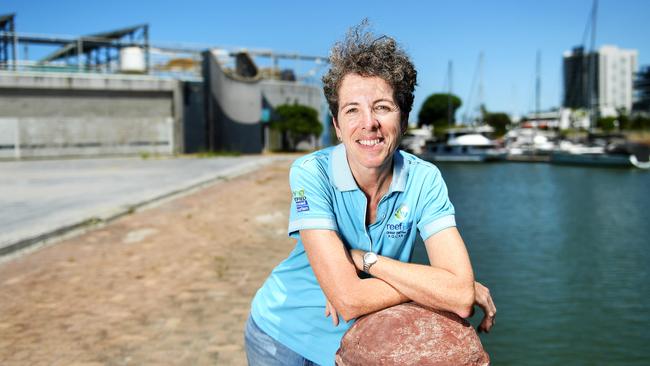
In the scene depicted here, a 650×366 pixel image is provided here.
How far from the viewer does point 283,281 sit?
2.23 metres

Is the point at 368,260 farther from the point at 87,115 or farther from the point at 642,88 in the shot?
the point at 642,88

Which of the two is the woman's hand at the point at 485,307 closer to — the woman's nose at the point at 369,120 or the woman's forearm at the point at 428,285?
the woman's forearm at the point at 428,285

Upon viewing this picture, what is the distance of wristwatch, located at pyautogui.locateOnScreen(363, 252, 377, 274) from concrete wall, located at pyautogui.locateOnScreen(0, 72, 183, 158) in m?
32.7

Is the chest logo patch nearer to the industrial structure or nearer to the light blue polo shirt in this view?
the light blue polo shirt

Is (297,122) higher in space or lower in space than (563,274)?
higher

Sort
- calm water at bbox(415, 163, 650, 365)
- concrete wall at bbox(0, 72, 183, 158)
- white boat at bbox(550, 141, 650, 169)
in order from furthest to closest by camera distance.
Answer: white boat at bbox(550, 141, 650, 169)
concrete wall at bbox(0, 72, 183, 158)
calm water at bbox(415, 163, 650, 365)

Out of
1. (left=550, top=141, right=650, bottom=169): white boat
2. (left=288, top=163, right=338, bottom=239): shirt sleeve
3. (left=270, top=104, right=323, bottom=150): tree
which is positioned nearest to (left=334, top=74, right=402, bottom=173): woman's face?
(left=288, top=163, right=338, bottom=239): shirt sleeve

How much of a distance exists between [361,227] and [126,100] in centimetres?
3425

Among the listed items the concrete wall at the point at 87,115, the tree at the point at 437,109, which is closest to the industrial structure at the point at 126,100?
the concrete wall at the point at 87,115

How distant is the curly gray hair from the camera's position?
2.05 meters

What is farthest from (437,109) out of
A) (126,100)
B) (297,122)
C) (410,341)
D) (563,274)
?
(410,341)

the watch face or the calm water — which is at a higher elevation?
the watch face

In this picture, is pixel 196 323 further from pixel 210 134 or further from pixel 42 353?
pixel 210 134

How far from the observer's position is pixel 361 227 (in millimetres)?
2154
